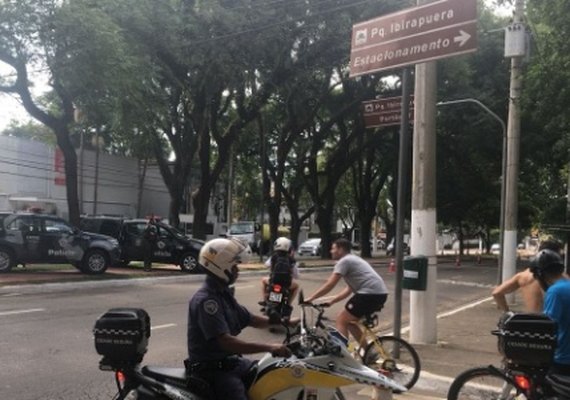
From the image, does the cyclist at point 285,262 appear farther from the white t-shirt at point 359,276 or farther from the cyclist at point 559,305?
the cyclist at point 559,305

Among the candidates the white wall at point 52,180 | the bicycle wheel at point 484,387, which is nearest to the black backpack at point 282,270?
the bicycle wheel at point 484,387

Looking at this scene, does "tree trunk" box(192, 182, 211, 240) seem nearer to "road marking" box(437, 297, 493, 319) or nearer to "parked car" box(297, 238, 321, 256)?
"road marking" box(437, 297, 493, 319)

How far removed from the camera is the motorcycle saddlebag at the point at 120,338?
163 inches

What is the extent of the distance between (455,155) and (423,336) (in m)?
30.7

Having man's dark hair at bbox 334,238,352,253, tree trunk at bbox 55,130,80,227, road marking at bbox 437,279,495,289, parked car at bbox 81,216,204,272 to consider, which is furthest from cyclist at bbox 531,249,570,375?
tree trunk at bbox 55,130,80,227

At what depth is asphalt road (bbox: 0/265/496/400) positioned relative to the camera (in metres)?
7.28

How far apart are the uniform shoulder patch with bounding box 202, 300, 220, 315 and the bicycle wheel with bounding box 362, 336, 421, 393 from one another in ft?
11.9

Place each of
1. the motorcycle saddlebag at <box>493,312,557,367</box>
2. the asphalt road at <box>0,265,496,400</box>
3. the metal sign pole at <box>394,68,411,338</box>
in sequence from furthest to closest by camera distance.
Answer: the metal sign pole at <box>394,68,411,338</box>, the asphalt road at <box>0,265,496,400</box>, the motorcycle saddlebag at <box>493,312,557,367</box>

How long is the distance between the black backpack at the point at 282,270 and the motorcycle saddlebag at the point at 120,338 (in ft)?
21.7

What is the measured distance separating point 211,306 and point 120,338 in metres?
0.62

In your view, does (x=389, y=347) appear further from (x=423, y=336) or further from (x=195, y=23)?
(x=195, y=23)

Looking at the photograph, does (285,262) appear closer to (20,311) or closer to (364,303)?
(364,303)

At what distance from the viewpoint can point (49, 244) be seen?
19.4 meters

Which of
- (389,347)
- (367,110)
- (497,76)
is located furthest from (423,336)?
(497,76)
